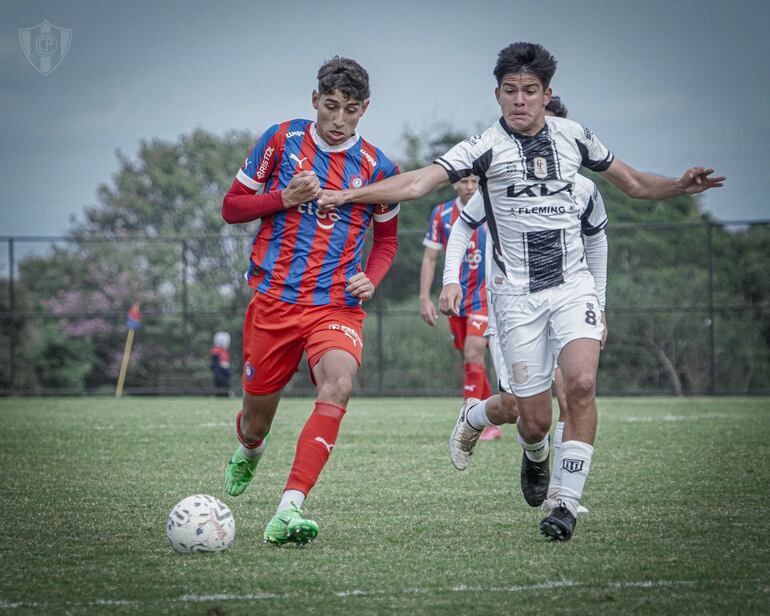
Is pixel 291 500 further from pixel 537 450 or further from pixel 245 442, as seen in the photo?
pixel 537 450

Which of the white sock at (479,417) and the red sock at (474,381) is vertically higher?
the white sock at (479,417)

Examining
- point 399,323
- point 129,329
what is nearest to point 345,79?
point 399,323

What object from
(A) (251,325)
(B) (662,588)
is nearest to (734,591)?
(B) (662,588)

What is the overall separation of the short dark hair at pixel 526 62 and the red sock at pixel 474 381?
4985mm

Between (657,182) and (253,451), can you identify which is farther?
(253,451)

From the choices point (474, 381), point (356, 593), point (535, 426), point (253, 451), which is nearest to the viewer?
point (356, 593)

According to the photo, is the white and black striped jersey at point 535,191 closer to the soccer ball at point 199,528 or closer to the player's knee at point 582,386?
the player's knee at point 582,386

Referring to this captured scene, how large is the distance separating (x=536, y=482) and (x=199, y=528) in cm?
208

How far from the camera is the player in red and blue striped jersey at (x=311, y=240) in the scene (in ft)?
16.6

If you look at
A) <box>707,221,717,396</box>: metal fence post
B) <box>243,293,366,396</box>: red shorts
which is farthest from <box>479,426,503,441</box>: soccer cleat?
<box>707,221,717,396</box>: metal fence post

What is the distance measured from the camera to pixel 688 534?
488 centimetres

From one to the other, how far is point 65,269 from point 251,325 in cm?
2169

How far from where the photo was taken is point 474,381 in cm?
988

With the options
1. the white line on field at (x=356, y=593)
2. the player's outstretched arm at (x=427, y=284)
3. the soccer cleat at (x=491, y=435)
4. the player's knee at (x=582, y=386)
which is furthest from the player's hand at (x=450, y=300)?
the soccer cleat at (x=491, y=435)
